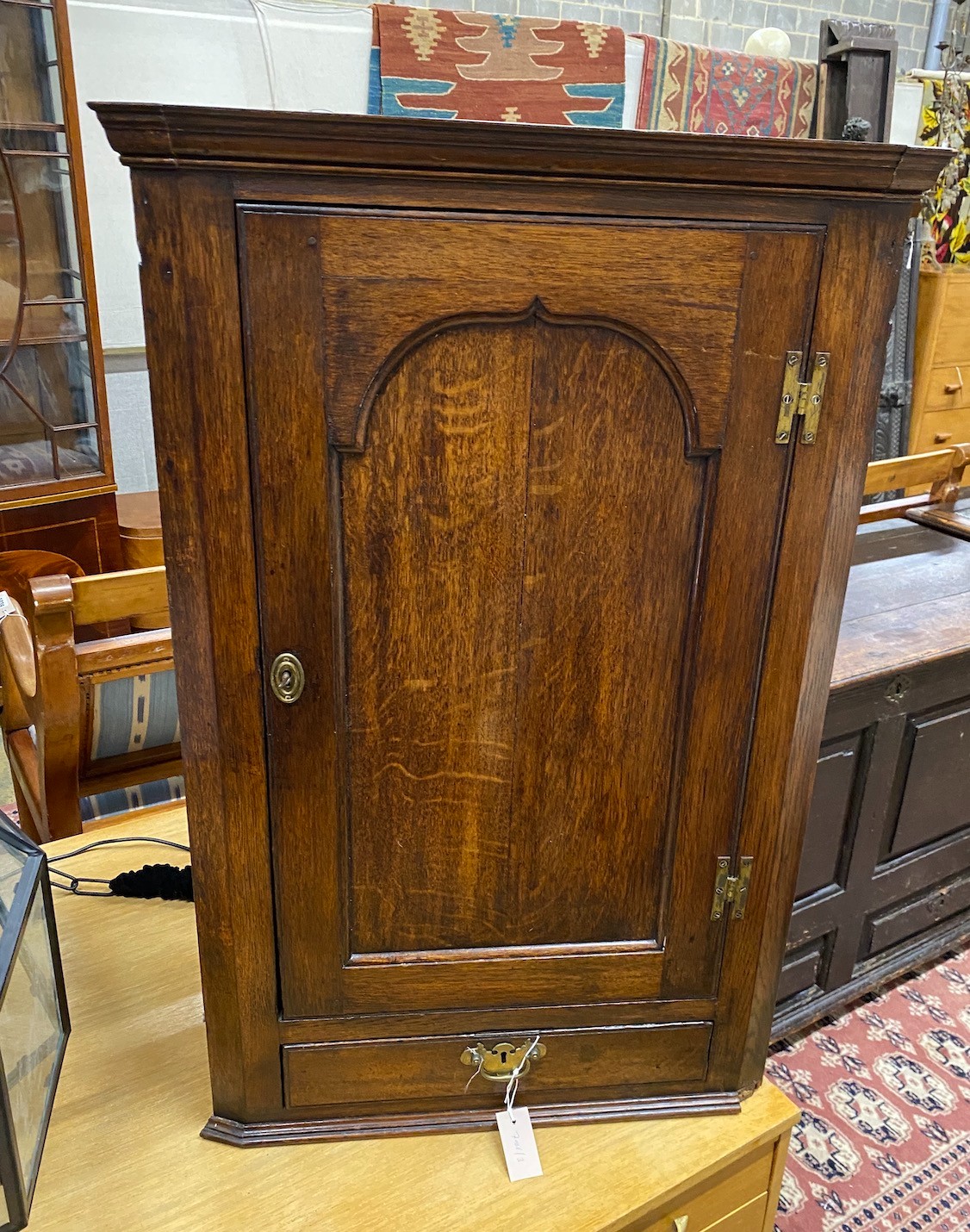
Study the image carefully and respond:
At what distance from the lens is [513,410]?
736mm

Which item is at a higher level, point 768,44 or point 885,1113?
point 768,44

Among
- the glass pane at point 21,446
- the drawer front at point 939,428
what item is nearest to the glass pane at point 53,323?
the glass pane at point 21,446

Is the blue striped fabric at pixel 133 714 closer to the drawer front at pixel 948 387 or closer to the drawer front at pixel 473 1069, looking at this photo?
the drawer front at pixel 473 1069

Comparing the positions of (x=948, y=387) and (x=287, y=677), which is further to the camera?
(x=948, y=387)

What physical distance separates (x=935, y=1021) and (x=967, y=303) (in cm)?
345

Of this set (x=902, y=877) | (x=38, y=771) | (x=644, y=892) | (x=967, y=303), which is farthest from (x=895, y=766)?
(x=967, y=303)

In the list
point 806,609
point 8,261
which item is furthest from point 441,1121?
point 8,261

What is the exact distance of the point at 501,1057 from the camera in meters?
0.95

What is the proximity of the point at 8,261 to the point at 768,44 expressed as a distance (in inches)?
109

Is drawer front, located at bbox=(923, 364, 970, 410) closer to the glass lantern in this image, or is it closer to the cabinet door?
the cabinet door

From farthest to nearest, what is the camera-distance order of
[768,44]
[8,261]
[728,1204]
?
[768,44], [8,261], [728,1204]

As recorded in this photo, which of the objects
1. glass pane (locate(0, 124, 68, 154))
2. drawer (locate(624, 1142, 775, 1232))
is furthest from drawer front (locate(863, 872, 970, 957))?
glass pane (locate(0, 124, 68, 154))

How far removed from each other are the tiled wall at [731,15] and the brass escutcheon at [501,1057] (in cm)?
327

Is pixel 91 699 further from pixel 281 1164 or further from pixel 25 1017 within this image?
pixel 281 1164
